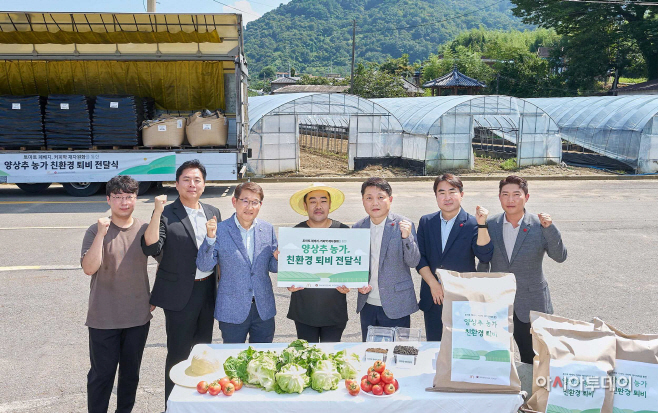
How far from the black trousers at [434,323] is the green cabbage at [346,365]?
0.97m

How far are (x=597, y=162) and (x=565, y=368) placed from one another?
22983 mm

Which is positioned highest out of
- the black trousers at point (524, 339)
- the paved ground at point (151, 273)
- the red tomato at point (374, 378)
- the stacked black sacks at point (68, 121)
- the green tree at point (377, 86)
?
the green tree at point (377, 86)

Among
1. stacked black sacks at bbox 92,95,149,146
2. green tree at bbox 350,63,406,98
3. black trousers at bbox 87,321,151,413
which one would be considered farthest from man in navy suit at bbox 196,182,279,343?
green tree at bbox 350,63,406,98

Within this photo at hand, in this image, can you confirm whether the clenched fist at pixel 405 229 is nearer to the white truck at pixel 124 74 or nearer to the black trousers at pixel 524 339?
the black trousers at pixel 524 339

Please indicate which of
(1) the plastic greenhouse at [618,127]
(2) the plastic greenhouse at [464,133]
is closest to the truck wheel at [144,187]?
(2) the plastic greenhouse at [464,133]

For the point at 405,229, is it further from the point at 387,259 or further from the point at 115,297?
the point at 115,297

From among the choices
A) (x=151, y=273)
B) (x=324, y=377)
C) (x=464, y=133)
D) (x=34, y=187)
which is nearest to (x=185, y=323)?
(x=324, y=377)

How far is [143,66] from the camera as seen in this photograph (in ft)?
52.4

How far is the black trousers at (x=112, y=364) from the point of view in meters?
4.00

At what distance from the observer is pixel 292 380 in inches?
130

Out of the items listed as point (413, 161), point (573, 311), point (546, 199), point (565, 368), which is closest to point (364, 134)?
point (413, 161)

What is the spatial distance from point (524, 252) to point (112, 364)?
3.18m

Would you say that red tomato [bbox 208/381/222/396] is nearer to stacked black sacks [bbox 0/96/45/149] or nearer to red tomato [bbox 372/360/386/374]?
red tomato [bbox 372/360/386/374]

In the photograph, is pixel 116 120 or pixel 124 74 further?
pixel 124 74
